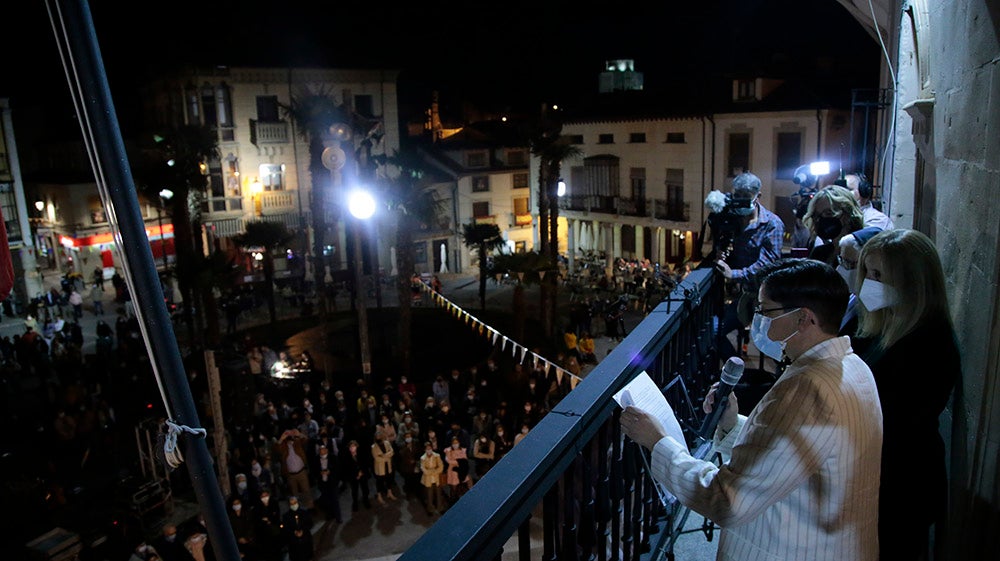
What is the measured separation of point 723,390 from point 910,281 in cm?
88

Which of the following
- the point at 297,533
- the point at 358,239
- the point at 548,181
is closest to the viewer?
the point at 297,533

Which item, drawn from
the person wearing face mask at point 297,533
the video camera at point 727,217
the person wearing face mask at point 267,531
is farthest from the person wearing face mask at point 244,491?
the video camera at point 727,217

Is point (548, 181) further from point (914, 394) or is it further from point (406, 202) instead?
point (914, 394)

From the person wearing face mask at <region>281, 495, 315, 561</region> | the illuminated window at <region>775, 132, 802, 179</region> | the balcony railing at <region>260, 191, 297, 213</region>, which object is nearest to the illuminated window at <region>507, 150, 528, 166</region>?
the balcony railing at <region>260, 191, 297, 213</region>

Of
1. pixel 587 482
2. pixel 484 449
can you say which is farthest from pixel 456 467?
pixel 587 482

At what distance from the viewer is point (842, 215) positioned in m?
5.50

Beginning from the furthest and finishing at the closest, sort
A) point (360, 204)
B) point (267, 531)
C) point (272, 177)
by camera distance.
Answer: point (272, 177)
point (360, 204)
point (267, 531)

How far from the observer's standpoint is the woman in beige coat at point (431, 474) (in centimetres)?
1295

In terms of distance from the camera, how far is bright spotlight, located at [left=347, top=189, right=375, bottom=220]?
19.8 m

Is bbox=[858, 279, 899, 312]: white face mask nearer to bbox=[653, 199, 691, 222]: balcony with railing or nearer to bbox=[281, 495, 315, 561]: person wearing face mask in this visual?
bbox=[281, 495, 315, 561]: person wearing face mask

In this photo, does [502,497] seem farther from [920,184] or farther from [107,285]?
[107,285]

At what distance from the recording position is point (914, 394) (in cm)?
279

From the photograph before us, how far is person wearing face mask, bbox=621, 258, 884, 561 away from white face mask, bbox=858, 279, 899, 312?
0.87m

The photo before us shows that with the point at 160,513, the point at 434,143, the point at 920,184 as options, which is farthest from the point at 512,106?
the point at 920,184
